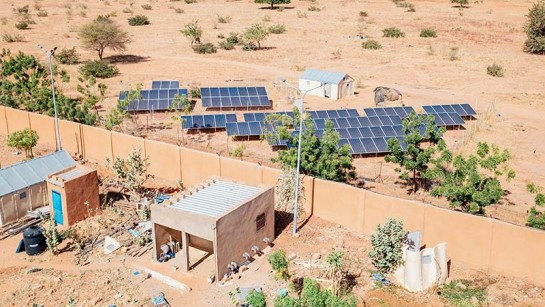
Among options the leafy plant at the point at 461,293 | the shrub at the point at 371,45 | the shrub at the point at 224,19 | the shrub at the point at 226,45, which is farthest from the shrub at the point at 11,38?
the leafy plant at the point at 461,293

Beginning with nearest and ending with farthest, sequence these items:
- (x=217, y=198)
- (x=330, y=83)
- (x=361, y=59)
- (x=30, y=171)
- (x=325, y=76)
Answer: (x=217, y=198) → (x=30, y=171) → (x=330, y=83) → (x=325, y=76) → (x=361, y=59)

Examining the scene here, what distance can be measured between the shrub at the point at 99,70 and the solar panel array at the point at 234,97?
12.8 metres

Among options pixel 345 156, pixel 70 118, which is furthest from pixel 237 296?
pixel 70 118

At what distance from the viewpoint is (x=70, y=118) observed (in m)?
33.0

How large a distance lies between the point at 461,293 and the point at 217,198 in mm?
9372

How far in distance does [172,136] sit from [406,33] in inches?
1727

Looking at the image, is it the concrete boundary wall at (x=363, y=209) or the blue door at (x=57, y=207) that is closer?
the concrete boundary wall at (x=363, y=209)

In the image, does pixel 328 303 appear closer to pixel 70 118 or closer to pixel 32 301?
pixel 32 301

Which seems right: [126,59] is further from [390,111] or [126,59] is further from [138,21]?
[390,111]

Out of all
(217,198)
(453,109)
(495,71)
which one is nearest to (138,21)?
(495,71)

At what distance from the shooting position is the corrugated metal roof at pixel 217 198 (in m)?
19.1

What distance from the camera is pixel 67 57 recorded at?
5350cm

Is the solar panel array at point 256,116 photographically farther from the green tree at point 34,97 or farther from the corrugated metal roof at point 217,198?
the corrugated metal roof at point 217,198

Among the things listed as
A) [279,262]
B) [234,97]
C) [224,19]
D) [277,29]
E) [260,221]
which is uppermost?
[224,19]
